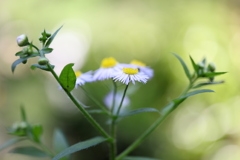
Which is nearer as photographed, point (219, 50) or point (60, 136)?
point (60, 136)

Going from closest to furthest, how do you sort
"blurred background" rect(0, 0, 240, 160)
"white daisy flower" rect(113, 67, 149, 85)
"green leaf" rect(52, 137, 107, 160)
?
1. "green leaf" rect(52, 137, 107, 160)
2. "white daisy flower" rect(113, 67, 149, 85)
3. "blurred background" rect(0, 0, 240, 160)

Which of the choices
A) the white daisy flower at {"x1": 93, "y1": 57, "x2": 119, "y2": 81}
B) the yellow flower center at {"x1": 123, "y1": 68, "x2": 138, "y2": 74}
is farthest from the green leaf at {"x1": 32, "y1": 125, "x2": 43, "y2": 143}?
the yellow flower center at {"x1": 123, "y1": 68, "x2": 138, "y2": 74}

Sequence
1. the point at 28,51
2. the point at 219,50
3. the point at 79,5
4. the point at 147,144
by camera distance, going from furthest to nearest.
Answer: the point at 79,5
the point at 219,50
the point at 147,144
the point at 28,51

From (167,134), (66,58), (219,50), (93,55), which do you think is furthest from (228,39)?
(66,58)

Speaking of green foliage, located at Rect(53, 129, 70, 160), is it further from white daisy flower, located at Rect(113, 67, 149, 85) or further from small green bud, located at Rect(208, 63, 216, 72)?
small green bud, located at Rect(208, 63, 216, 72)

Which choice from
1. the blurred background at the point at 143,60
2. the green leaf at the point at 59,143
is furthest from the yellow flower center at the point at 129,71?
the blurred background at the point at 143,60

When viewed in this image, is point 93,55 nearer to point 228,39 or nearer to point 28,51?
point 228,39

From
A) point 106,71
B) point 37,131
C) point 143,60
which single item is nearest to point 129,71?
point 106,71

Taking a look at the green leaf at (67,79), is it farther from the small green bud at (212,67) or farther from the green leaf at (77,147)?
the small green bud at (212,67)

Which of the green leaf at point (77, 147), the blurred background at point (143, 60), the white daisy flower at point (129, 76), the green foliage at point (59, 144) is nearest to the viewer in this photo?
the green leaf at point (77, 147)
